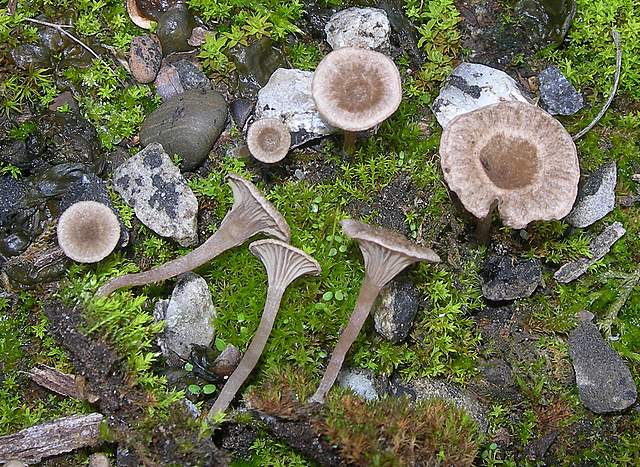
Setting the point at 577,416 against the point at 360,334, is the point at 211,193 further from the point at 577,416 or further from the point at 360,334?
the point at 577,416

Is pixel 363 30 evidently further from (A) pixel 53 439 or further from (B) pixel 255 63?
(A) pixel 53 439

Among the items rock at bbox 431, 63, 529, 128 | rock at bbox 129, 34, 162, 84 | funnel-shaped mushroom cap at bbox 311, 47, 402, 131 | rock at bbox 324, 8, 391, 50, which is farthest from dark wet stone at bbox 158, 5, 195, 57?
rock at bbox 431, 63, 529, 128

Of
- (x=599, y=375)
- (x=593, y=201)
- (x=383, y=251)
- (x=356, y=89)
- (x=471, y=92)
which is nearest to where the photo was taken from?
→ (x=383, y=251)

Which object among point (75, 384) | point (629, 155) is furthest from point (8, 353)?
point (629, 155)

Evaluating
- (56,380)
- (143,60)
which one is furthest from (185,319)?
(143,60)

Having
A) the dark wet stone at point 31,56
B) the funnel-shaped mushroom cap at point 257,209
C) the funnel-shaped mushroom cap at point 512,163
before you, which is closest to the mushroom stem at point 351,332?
the funnel-shaped mushroom cap at point 257,209

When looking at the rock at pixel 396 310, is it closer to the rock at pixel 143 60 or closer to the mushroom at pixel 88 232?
the mushroom at pixel 88 232
